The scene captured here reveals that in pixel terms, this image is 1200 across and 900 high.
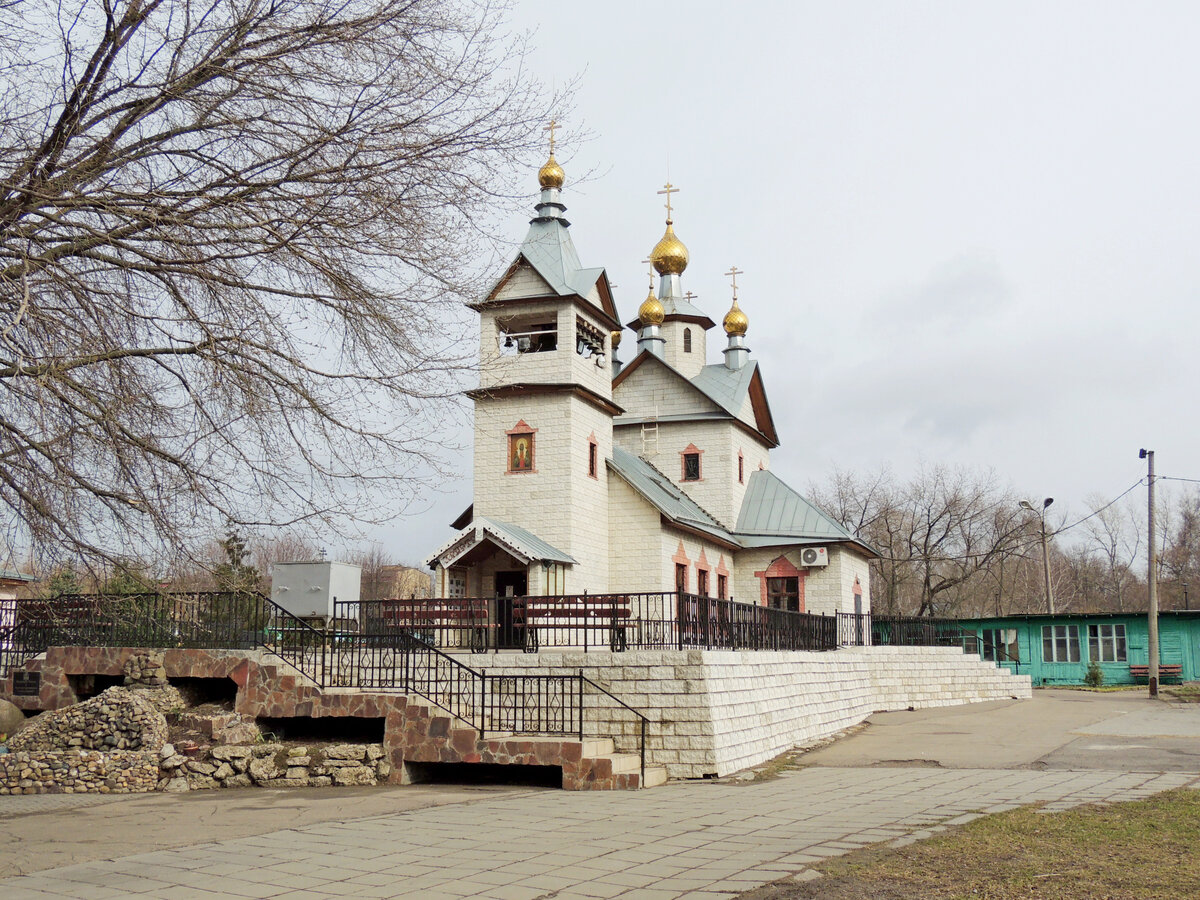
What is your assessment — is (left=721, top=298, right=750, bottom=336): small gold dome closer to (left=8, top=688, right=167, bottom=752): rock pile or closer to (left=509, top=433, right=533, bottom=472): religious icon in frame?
(left=509, top=433, right=533, bottom=472): religious icon in frame

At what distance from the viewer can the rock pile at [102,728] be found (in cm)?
1552

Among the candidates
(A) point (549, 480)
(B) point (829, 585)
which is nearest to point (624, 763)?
(A) point (549, 480)

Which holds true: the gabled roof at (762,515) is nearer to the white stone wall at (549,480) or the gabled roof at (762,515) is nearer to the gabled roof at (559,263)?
the white stone wall at (549,480)

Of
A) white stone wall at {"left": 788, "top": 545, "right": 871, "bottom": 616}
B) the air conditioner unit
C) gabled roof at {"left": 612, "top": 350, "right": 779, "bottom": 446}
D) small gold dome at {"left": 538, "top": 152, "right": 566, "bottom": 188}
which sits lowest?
white stone wall at {"left": 788, "top": 545, "right": 871, "bottom": 616}

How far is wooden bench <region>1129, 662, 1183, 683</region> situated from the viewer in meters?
35.9

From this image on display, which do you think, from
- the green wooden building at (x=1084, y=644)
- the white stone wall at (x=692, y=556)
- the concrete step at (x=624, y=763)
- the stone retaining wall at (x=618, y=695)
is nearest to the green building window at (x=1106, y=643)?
the green wooden building at (x=1084, y=644)

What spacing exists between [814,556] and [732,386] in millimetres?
6131

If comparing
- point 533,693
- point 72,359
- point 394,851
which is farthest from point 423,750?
point 72,359

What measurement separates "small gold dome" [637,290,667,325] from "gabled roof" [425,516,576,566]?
12729mm

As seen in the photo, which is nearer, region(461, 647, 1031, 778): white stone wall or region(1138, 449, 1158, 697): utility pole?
region(461, 647, 1031, 778): white stone wall

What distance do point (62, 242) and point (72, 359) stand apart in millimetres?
933

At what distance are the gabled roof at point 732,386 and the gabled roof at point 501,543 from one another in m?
10.3

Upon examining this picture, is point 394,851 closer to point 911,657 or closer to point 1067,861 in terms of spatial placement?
point 1067,861

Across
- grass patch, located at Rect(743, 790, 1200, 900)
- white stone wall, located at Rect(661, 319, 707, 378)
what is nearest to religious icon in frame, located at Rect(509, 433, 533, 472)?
white stone wall, located at Rect(661, 319, 707, 378)
